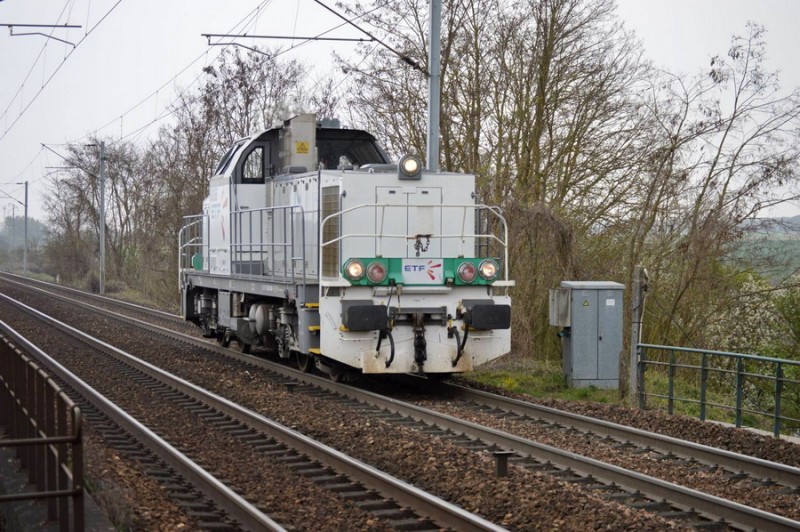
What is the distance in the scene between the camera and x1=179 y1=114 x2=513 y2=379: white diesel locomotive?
455 inches

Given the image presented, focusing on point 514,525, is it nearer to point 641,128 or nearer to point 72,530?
point 72,530

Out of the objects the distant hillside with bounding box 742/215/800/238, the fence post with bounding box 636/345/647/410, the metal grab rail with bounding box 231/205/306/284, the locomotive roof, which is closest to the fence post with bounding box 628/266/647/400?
the fence post with bounding box 636/345/647/410

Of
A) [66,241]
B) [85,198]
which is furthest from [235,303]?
[66,241]

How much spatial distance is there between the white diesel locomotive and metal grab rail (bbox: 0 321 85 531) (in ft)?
14.2

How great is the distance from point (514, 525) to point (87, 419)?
5924 mm

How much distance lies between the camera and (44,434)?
5.96 meters

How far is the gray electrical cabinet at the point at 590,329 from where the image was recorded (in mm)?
12516

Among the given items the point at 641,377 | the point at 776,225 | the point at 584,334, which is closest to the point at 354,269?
the point at 584,334

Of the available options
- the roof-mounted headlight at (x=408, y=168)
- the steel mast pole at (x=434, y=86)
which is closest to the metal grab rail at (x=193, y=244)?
the steel mast pole at (x=434, y=86)

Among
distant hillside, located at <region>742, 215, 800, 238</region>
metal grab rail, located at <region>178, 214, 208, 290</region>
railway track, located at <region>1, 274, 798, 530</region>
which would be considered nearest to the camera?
railway track, located at <region>1, 274, 798, 530</region>

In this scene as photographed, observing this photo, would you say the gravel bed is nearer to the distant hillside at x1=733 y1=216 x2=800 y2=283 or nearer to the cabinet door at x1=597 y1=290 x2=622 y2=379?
the cabinet door at x1=597 y1=290 x2=622 y2=379

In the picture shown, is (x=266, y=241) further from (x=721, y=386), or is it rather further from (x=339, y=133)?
(x=721, y=386)

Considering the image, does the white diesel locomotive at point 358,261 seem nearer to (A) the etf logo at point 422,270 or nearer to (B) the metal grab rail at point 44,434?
(A) the etf logo at point 422,270

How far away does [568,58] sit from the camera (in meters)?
19.6
